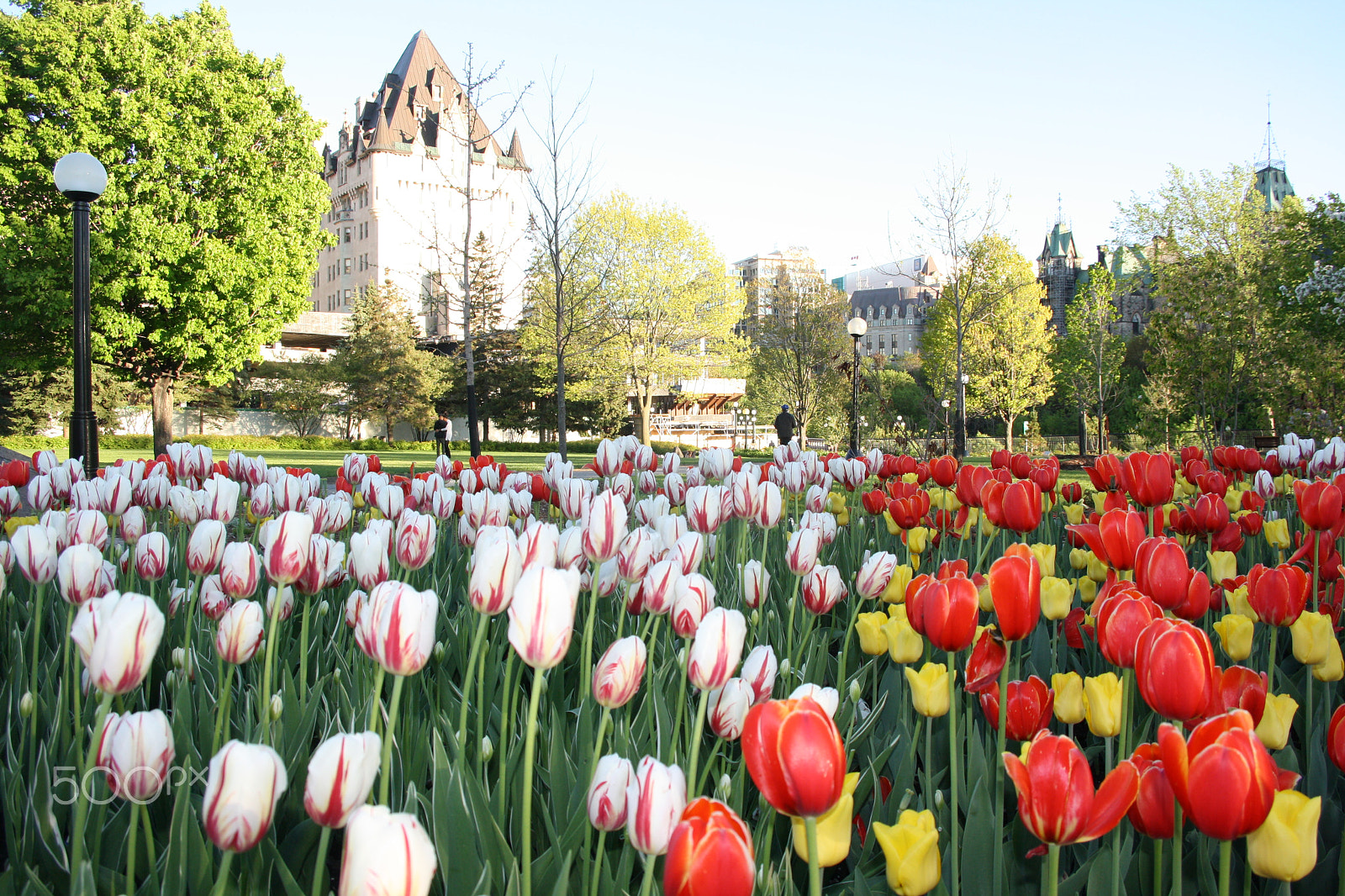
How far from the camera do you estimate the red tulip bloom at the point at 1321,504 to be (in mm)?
2180

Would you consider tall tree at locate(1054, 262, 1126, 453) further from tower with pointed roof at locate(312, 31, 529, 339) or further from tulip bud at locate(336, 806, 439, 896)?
tower with pointed roof at locate(312, 31, 529, 339)

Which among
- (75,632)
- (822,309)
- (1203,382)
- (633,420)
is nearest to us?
(75,632)

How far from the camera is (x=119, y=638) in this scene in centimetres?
106

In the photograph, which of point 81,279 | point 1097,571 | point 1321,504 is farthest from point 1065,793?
point 81,279

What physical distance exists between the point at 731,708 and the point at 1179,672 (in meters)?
0.62

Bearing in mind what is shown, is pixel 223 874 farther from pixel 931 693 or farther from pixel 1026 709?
pixel 1026 709

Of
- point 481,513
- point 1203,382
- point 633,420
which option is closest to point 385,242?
point 633,420

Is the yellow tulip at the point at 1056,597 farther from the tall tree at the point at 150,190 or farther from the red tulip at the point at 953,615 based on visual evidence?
the tall tree at the point at 150,190

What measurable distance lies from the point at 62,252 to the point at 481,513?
19474mm

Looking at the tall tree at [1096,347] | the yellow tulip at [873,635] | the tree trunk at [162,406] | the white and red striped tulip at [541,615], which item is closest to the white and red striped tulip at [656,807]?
the white and red striped tulip at [541,615]

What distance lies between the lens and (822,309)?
31.1 meters

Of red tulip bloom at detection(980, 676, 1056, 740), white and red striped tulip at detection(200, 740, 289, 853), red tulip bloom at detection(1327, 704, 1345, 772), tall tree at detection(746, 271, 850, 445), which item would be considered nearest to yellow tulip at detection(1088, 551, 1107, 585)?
red tulip bloom at detection(980, 676, 1056, 740)

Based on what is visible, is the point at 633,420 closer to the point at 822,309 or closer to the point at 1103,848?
the point at 822,309

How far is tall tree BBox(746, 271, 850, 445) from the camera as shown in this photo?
29.5 metres
